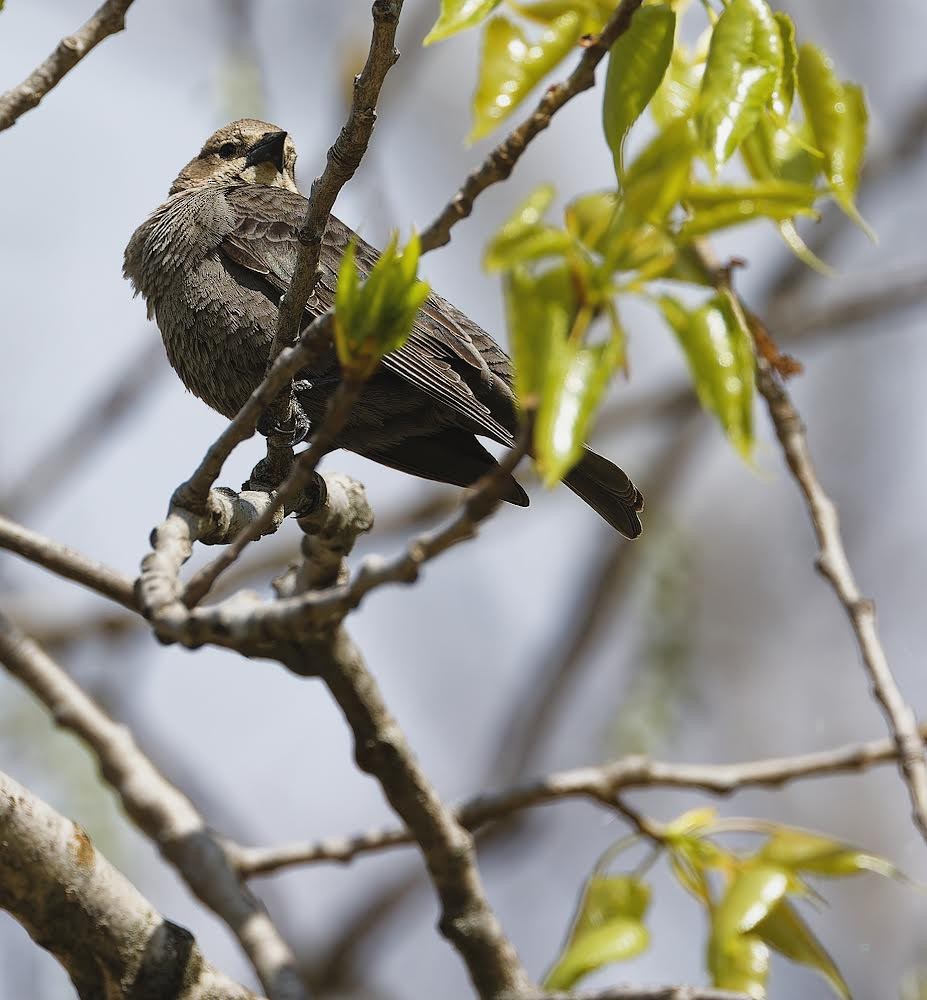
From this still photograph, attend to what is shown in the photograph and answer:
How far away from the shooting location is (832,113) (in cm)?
287

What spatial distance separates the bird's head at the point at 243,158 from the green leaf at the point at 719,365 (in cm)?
444

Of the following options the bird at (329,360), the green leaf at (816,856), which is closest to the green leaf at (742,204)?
the green leaf at (816,856)

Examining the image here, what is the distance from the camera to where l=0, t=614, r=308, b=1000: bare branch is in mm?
3631

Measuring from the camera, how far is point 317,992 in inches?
317

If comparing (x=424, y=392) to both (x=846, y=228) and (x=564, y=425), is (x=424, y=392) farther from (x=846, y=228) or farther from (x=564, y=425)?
(x=846, y=228)

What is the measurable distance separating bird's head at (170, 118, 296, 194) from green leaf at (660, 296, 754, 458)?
4445mm

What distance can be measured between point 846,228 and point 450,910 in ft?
25.1

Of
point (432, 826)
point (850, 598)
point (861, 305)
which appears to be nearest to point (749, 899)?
point (850, 598)

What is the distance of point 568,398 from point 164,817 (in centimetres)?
269

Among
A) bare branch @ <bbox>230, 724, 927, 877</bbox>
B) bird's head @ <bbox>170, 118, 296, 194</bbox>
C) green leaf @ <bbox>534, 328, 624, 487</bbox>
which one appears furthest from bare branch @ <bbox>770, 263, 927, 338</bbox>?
green leaf @ <bbox>534, 328, 624, 487</bbox>

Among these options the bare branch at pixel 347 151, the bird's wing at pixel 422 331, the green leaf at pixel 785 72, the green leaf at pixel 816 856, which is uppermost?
the bird's wing at pixel 422 331

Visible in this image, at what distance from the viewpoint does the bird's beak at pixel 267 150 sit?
6074 millimetres

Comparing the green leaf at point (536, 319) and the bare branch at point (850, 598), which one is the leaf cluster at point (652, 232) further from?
the bare branch at point (850, 598)

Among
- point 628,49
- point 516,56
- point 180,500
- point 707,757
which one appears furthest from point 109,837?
point 707,757
